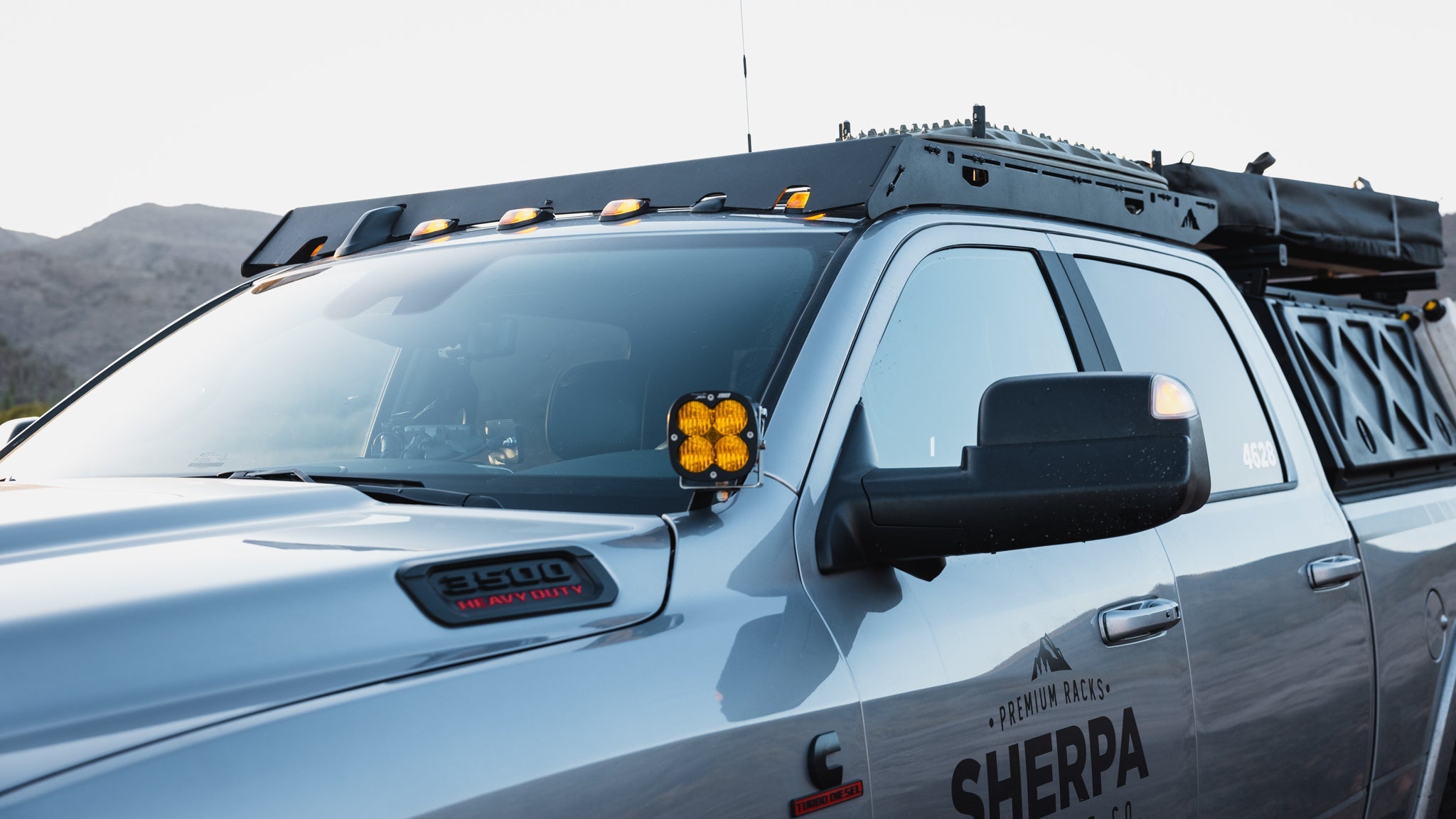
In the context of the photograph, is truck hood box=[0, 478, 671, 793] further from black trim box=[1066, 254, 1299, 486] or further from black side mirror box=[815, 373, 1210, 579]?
black trim box=[1066, 254, 1299, 486]

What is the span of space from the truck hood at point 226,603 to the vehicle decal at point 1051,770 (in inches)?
24.4

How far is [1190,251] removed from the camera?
371 cm

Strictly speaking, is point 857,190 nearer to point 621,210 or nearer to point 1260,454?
point 621,210

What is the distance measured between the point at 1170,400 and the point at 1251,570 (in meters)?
1.26

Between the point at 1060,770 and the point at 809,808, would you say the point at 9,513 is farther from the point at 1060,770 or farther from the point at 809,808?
the point at 1060,770

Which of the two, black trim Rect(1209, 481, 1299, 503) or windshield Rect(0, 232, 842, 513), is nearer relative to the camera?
windshield Rect(0, 232, 842, 513)

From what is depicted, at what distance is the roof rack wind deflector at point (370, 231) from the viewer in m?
3.22

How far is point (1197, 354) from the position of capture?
345 centimetres

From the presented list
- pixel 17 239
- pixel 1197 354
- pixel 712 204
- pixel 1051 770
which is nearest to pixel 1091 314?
pixel 1197 354

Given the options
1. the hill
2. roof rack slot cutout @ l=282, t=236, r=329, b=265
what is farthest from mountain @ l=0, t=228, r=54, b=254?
roof rack slot cutout @ l=282, t=236, r=329, b=265

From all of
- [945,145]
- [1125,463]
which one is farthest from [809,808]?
[945,145]

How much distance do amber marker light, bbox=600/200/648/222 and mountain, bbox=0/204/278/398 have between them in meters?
44.6

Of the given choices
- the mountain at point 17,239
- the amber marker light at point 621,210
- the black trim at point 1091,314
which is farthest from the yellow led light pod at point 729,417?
the mountain at point 17,239

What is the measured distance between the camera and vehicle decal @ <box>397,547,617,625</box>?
62.6 inches
